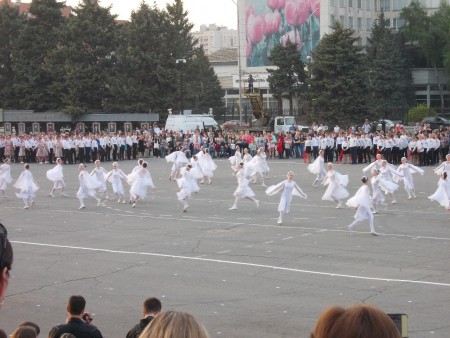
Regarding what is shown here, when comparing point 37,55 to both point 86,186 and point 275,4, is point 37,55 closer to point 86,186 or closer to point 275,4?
point 275,4

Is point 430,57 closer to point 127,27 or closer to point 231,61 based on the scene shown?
point 127,27

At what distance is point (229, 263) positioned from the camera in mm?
17812

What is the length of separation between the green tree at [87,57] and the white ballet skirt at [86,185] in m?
42.1

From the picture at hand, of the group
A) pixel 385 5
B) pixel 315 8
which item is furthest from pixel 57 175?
pixel 385 5

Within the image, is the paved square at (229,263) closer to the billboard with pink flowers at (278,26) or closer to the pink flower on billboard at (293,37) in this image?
the billboard with pink flowers at (278,26)

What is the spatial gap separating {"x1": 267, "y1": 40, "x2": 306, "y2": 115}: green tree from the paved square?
4916 cm

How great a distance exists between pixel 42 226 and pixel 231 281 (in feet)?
33.0

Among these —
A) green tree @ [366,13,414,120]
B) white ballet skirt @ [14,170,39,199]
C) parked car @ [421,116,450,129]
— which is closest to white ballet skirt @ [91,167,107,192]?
white ballet skirt @ [14,170,39,199]

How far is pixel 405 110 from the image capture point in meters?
79.7

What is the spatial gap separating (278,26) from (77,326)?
83725 millimetres

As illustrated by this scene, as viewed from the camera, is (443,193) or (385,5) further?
(385,5)

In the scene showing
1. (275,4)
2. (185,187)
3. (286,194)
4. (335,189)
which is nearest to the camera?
(286,194)

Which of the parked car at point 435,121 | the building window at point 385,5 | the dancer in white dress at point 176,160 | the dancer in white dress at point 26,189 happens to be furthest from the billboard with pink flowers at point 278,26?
the dancer in white dress at point 26,189

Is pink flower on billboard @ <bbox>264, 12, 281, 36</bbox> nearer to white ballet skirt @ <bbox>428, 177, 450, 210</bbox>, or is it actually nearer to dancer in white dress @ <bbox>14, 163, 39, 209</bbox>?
dancer in white dress @ <bbox>14, 163, 39, 209</bbox>
